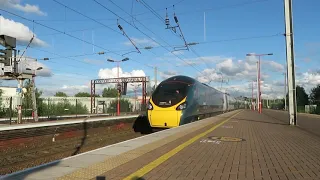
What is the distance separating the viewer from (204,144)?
11.0 meters

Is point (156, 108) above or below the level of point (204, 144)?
above

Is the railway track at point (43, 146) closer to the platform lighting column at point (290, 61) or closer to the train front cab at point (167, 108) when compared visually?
the train front cab at point (167, 108)

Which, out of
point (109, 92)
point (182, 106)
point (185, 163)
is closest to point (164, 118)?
point (182, 106)

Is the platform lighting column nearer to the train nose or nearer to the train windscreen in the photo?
the train windscreen

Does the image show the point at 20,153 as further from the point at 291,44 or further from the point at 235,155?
the point at 291,44

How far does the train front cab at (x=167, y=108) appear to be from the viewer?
60.4 feet

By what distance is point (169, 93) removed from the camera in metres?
19.2

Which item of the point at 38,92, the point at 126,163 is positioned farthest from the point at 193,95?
the point at 38,92

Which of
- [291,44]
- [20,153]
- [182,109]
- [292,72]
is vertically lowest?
[20,153]

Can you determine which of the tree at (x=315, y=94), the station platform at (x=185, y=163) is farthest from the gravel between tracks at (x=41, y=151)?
the tree at (x=315, y=94)

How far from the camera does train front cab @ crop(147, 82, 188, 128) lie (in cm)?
1842

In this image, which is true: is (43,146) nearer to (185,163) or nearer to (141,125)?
(185,163)

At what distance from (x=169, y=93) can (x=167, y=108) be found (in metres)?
1.08

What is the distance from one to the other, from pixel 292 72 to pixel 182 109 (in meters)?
8.33
